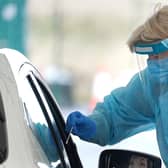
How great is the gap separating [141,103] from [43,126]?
0.78 m

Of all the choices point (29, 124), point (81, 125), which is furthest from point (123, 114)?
point (29, 124)

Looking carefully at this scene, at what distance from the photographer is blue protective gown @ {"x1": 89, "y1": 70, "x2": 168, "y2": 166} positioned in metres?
3.60

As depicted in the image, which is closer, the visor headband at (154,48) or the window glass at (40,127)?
the window glass at (40,127)

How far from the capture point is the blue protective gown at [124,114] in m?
3.60

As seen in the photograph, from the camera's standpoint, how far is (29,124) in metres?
2.64

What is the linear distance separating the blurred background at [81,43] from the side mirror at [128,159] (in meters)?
12.8

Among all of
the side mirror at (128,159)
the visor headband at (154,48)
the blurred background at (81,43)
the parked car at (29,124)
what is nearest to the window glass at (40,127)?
the parked car at (29,124)

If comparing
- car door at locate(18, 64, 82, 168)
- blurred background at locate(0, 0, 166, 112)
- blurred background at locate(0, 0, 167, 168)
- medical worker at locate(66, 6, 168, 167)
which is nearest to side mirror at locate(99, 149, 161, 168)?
car door at locate(18, 64, 82, 168)

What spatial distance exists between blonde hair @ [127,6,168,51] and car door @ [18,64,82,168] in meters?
0.45

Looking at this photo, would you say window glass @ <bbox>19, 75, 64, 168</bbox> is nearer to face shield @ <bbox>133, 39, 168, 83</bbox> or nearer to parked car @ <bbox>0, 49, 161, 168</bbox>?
parked car @ <bbox>0, 49, 161, 168</bbox>

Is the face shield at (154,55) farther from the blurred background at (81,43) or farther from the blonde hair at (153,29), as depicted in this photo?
the blurred background at (81,43)

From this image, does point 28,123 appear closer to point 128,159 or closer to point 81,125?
point 128,159

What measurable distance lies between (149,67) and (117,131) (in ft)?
1.65

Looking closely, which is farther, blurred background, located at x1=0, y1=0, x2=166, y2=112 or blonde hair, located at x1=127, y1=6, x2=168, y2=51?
blurred background, located at x1=0, y1=0, x2=166, y2=112
